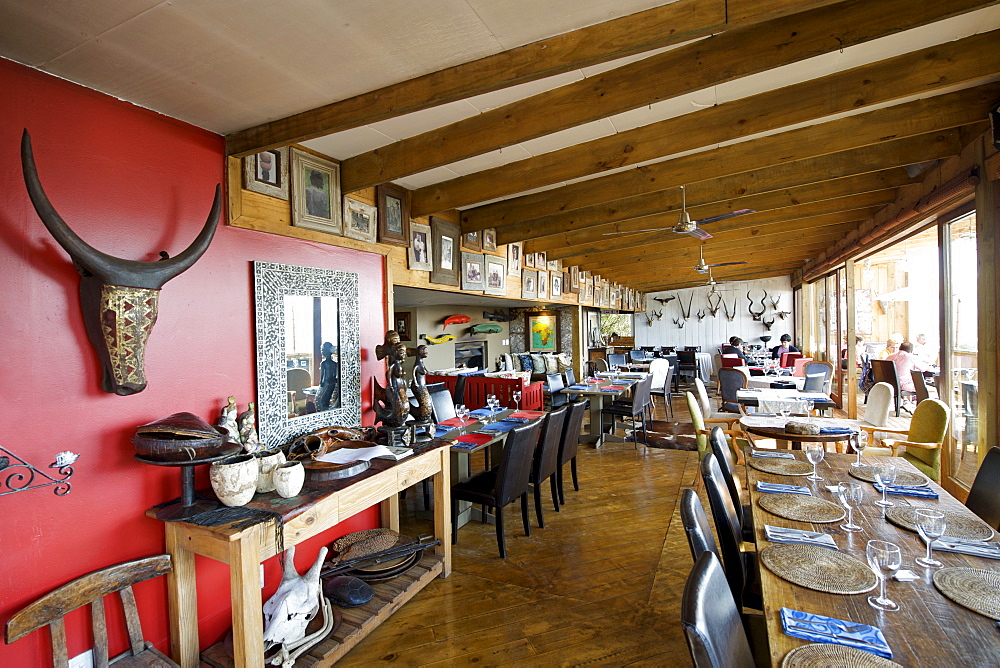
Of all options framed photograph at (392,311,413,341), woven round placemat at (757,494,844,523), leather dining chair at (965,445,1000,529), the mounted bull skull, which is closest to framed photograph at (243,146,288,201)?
the mounted bull skull

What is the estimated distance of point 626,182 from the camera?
16.1ft

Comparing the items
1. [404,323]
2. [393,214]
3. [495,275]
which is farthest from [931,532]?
[404,323]

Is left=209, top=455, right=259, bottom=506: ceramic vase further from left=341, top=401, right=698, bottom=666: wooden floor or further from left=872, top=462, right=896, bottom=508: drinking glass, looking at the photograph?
left=872, top=462, right=896, bottom=508: drinking glass

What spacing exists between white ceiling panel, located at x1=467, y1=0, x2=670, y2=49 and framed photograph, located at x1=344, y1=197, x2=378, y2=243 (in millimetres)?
1826

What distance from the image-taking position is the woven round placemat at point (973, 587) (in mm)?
1429

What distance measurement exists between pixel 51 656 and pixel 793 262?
13.9 m

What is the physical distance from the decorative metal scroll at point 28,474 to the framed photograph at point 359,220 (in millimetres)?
2038

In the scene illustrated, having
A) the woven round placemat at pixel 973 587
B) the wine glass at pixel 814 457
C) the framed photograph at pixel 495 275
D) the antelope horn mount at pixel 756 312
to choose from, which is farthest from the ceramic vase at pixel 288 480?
the antelope horn mount at pixel 756 312

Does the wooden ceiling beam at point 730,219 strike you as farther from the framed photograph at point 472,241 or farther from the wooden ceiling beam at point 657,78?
the wooden ceiling beam at point 657,78

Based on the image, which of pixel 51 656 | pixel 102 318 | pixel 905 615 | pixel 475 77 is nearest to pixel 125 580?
pixel 51 656

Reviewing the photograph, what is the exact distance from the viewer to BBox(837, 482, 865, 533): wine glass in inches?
79.3

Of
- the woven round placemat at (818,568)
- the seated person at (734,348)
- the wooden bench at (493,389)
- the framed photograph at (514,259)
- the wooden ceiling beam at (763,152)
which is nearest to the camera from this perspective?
the woven round placemat at (818,568)

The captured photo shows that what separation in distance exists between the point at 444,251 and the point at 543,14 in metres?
2.96

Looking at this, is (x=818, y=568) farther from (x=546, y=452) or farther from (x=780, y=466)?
(x=546, y=452)
